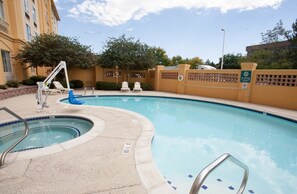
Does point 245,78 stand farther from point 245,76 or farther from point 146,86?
point 146,86

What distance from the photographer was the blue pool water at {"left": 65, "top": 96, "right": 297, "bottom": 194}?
326 centimetres

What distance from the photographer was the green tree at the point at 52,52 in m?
12.6

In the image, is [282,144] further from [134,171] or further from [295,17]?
[295,17]

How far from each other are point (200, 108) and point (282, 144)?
4807mm

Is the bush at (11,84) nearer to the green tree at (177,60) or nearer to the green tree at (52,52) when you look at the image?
the green tree at (52,52)

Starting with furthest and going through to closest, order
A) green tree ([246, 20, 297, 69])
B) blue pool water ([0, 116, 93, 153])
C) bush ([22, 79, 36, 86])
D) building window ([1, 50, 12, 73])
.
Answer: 1. green tree ([246, 20, 297, 69])
2. bush ([22, 79, 36, 86])
3. building window ([1, 50, 12, 73])
4. blue pool water ([0, 116, 93, 153])

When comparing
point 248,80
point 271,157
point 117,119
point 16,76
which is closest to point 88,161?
point 117,119

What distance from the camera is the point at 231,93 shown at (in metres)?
11.3

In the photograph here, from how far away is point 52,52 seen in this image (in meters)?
12.8

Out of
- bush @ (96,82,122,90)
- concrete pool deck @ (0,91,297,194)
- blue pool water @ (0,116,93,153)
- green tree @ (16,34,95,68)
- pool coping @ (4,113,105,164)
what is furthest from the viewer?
bush @ (96,82,122,90)

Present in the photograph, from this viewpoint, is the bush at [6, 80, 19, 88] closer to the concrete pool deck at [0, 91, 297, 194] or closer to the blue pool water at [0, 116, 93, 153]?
the blue pool water at [0, 116, 93, 153]

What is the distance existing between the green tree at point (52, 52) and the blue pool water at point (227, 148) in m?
9.72

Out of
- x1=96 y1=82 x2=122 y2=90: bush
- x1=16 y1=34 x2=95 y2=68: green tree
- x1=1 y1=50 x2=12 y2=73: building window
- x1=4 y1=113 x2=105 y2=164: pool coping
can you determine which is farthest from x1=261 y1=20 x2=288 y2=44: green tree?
x1=1 y1=50 x2=12 y2=73: building window

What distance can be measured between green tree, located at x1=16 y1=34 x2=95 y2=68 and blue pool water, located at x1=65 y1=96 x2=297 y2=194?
9.72 metres
